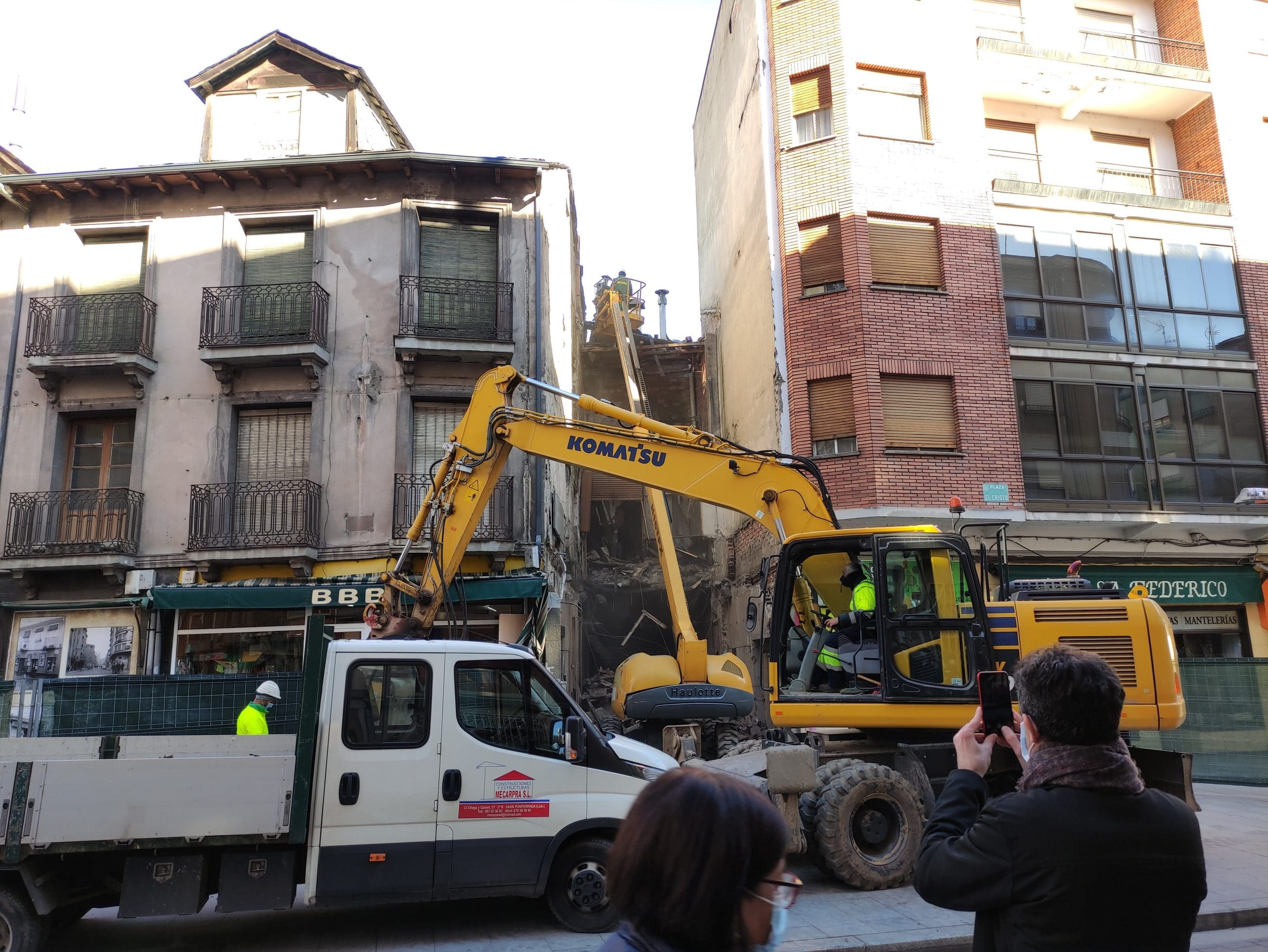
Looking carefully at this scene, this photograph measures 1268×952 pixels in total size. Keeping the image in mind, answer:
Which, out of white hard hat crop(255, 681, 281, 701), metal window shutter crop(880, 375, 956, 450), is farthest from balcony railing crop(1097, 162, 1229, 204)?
white hard hat crop(255, 681, 281, 701)

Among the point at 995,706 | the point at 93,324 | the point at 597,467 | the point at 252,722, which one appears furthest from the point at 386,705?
the point at 93,324

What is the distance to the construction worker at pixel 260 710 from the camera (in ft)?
23.5

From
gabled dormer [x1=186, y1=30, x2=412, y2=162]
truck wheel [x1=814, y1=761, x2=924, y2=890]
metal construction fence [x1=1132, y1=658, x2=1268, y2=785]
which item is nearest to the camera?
truck wheel [x1=814, y1=761, x2=924, y2=890]

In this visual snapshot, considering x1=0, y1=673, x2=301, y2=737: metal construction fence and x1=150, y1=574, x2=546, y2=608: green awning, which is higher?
x1=150, y1=574, x2=546, y2=608: green awning

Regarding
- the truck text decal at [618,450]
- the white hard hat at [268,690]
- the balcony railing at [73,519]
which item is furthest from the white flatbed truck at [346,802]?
the balcony railing at [73,519]

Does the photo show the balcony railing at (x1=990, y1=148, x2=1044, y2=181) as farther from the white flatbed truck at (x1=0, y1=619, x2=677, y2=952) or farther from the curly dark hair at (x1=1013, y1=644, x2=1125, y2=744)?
the curly dark hair at (x1=1013, y1=644, x2=1125, y2=744)

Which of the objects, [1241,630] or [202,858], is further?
[1241,630]

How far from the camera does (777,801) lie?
720cm

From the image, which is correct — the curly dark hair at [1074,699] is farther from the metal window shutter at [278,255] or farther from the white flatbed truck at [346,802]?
the metal window shutter at [278,255]

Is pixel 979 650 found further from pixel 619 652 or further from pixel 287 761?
pixel 619 652

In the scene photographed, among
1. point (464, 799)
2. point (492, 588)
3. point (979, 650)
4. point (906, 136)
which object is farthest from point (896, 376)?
point (464, 799)

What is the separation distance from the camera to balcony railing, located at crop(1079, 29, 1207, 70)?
18859mm

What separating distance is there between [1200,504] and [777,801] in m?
13.8

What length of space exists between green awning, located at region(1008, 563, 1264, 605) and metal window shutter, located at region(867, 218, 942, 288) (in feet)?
19.4
